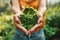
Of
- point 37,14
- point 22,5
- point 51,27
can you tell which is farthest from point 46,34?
point 22,5

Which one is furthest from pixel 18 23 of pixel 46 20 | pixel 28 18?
pixel 46 20

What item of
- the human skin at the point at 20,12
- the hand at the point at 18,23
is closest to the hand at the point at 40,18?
the human skin at the point at 20,12

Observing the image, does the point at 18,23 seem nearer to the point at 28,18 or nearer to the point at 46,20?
the point at 28,18

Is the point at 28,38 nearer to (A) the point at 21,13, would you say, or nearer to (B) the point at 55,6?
(A) the point at 21,13

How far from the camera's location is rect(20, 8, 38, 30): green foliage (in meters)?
1.71

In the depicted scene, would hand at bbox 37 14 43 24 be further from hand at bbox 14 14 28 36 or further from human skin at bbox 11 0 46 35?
hand at bbox 14 14 28 36

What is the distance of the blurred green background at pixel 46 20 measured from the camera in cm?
178

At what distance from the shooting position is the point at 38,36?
1.69m

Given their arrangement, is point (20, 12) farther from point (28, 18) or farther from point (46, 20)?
point (46, 20)

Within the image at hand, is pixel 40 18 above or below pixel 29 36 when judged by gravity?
above

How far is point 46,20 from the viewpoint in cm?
177

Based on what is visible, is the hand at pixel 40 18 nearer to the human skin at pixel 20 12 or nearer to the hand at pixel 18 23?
the human skin at pixel 20 12

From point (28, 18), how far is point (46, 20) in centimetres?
16

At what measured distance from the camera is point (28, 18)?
5.63 ft
